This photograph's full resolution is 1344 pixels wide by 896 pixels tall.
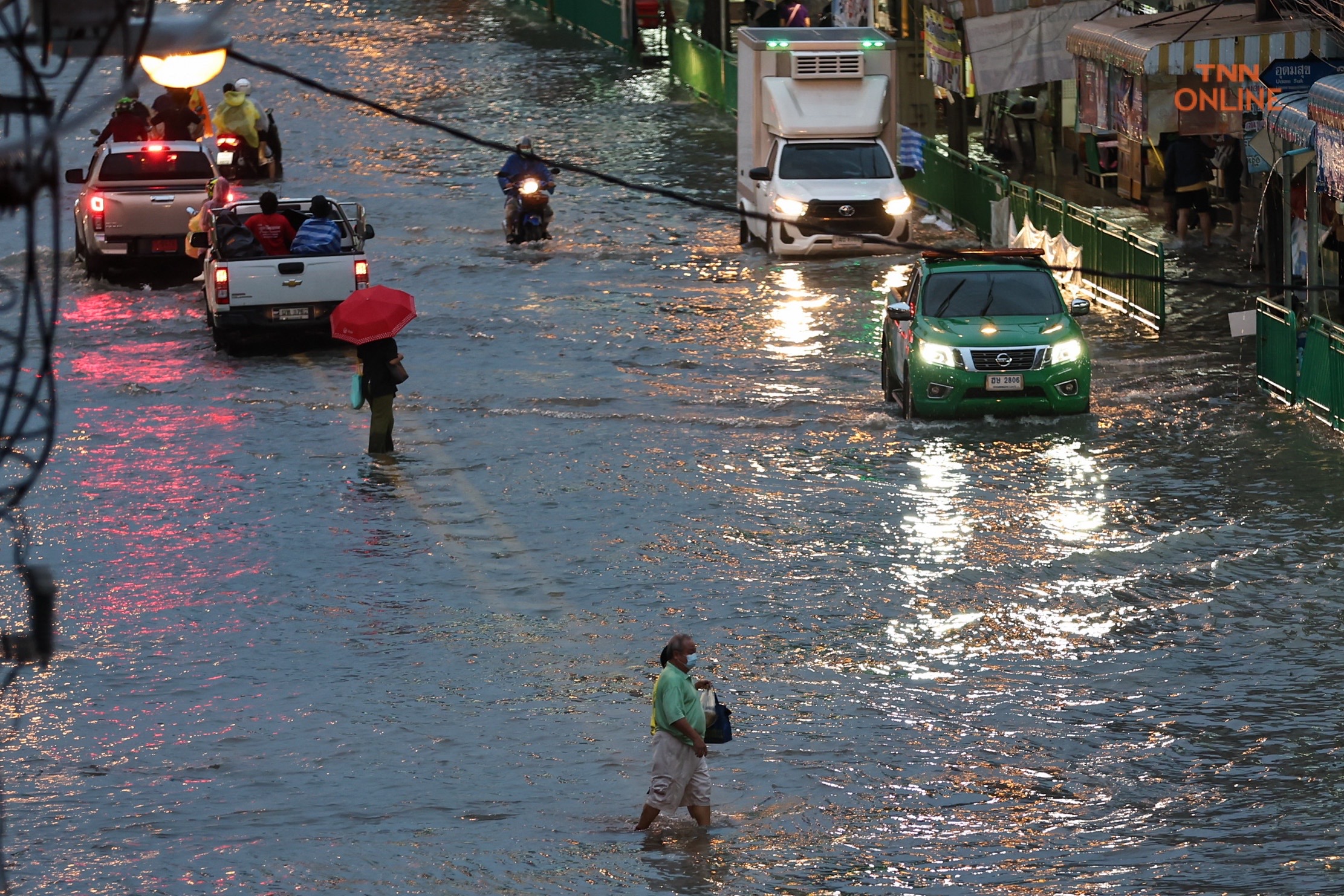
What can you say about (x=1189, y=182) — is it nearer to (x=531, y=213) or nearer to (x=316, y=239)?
(x=531, y=213)

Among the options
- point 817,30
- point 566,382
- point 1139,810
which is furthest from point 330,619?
point 817,30

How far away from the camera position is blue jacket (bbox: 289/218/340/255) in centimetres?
2616

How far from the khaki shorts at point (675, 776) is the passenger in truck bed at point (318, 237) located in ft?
49.6

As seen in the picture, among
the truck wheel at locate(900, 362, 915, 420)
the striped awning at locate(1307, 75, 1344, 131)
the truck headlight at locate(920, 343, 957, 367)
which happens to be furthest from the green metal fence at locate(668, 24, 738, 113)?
the truck headlight at locate(920, 343, 957, 367)

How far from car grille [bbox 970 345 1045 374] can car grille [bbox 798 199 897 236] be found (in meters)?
9.32

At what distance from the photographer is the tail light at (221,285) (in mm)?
25641

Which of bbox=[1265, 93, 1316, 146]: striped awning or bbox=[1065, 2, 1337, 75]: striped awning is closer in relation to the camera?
bbox=[1265, 93, 1316, 146]: striped awning

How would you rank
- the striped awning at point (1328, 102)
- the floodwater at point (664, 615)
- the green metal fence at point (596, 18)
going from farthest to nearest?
the green metal fence at point (596, 18)
the striped awning at point (1328, 102)
the floodwater at point (664, 615)

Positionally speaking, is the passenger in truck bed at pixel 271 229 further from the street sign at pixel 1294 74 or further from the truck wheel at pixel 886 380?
the street sign at pixel 1294 74

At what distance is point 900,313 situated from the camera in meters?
22.2

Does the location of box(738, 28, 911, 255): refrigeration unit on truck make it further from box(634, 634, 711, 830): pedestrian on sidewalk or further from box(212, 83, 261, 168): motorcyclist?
box(634, 634, 711, 830): pedestrian on sidewalk

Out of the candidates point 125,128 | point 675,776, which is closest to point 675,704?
point 675,776

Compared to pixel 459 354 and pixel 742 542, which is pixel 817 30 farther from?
pixel 742 542

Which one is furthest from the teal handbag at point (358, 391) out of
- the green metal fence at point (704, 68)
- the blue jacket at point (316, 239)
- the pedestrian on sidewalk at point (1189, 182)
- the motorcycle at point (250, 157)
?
the green metal fence at point (704, 68)
